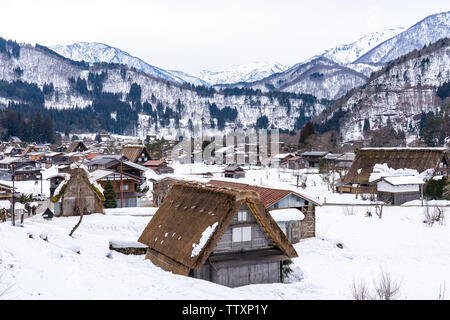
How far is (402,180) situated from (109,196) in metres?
30.7

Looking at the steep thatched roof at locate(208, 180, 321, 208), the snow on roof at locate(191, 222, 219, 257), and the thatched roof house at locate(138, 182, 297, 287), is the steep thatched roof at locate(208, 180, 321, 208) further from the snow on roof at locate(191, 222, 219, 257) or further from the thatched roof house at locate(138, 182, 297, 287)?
the snow on roof at locate(191, 222, 219, 257)

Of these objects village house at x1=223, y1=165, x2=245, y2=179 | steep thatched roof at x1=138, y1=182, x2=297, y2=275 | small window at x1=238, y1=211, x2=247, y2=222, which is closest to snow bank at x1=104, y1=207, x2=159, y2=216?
steep thatched roof at x1=138, y1=182, x2=297, y2=275

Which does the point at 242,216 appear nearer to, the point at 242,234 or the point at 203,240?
the point at 242,234

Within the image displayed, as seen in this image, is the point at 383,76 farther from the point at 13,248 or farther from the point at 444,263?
the point at 13,248

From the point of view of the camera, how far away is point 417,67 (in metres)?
166

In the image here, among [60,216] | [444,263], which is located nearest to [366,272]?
[444,263]

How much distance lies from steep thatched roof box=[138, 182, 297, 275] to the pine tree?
19.8 m

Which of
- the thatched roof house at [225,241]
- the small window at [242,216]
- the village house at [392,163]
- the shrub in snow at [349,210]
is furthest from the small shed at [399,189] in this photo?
the small window at [242,216]

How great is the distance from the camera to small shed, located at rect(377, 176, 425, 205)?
42.4 m

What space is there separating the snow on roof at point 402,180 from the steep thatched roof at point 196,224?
2943 centimetres

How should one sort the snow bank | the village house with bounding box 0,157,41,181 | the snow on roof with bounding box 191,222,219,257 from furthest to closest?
the village house with bounding box 0,157,41,181, the snow bank, the snow on roof with bounding box 191,222,219,257

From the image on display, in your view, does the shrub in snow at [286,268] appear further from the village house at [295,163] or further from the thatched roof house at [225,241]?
the village house at [295,163]

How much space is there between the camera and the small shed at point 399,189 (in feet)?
139
